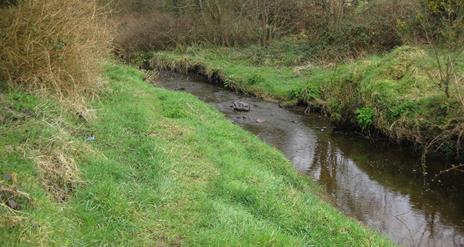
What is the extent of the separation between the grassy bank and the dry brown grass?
29.2 feet

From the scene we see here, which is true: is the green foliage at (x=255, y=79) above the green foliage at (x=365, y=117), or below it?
below

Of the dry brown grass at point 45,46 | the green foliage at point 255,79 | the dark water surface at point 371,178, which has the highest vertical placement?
the dry brown grass at point 45,46

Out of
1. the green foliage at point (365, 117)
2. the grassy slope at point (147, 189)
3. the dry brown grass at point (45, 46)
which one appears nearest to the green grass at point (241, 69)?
the green foliage at point (365, 117)

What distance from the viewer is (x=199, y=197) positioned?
25.3 ft

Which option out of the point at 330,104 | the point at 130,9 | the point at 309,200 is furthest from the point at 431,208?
the point at 130,9

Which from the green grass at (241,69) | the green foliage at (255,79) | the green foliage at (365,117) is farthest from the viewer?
the green foliage at (255,79)

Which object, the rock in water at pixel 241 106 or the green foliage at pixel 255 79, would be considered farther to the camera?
the green foliage at pixel 255 79

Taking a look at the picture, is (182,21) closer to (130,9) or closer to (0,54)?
(130,9)

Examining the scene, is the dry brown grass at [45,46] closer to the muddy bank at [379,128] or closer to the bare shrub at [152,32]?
the muddy bank at [379,128]

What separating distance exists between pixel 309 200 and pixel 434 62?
8806 millimetres

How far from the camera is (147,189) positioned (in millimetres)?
7492

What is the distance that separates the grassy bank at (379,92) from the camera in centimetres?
1377

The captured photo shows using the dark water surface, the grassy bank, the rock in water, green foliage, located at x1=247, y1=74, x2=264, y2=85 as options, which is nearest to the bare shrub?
the grassy bank

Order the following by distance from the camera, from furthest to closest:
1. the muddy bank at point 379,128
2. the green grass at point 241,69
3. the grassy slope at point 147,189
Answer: the green grass at point 241,69, the muddy bank at point 379,128, the grassy slope at point 147,189
